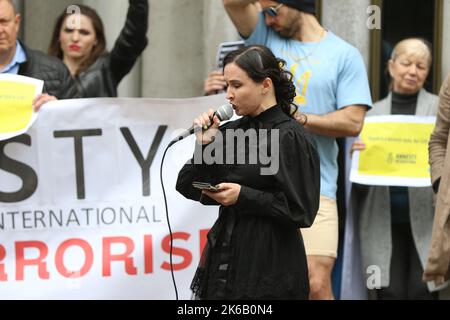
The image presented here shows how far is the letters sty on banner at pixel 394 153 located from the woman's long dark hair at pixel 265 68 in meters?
2.32

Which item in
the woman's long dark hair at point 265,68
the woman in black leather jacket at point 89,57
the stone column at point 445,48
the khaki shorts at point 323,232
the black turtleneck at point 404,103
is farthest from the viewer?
the stone column at point 445,48

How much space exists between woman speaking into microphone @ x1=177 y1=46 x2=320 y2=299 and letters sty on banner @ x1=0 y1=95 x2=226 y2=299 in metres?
1.76

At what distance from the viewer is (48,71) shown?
8.38 metres

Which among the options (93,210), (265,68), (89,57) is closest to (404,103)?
(89,57)

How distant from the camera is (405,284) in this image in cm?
909

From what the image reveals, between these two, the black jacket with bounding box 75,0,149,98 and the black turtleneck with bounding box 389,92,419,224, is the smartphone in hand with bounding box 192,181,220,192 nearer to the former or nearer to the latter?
the black jacket with bounding box 75,0,149,98

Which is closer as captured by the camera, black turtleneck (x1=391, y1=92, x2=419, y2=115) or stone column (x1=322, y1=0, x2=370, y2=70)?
black turtleneck (x1=391, y1=92, x2=419, y2=115)

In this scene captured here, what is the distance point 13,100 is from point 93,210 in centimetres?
84

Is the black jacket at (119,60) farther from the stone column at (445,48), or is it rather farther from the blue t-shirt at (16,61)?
the stone column at (445,48)

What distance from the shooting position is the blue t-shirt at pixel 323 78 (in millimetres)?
8312

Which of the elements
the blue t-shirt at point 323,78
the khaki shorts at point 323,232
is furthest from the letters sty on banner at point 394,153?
the khaki shorts at point 323,232

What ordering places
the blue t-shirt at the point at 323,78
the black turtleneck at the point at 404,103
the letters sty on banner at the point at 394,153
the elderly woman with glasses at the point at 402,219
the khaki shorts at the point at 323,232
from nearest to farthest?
the khaki shorts at the point at 323,232 → the blue t-shirt at the point at 323,78 → the letters sty on banner at the point at 394,153 → the elderly woman with glasses at the point at 402,219 → the black turtleneck at the point at 404,103

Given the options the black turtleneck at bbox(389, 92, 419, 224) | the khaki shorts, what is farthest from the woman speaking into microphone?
the black turtleneck at bbox(389, 92, 419, 224)

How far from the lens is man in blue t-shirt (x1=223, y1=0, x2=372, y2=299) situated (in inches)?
325
